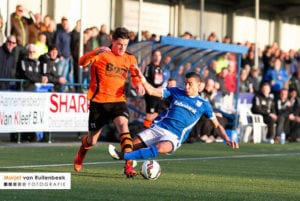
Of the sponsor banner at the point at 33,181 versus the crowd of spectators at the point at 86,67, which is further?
the crowd of spectators at the point at 86,67

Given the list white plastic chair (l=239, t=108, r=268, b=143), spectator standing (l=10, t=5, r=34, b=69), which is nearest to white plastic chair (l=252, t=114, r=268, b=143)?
white plastic chair (l=239, t=108, r=268, b=143)

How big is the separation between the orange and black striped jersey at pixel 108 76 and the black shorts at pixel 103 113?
7 centimetres

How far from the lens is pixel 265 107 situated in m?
25.4

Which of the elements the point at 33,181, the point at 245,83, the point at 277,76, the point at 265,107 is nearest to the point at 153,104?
the point at 265,107

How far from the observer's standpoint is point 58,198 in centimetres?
931

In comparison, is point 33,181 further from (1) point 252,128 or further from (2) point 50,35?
(1) point 252,128

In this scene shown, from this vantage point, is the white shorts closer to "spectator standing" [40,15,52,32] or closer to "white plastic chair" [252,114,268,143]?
"spectator standing" [40,15,52,32]

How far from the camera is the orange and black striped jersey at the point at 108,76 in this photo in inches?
491

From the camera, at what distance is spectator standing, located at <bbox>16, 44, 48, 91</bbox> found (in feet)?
64.5

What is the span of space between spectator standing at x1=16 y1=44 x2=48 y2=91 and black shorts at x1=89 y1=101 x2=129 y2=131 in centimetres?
746

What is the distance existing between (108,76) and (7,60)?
25.7ft

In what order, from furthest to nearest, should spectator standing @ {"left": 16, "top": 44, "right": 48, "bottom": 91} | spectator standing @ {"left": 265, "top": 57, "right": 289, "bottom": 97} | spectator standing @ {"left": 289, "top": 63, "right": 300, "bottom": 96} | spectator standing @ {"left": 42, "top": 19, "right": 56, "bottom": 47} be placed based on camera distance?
spectator standing @ {"left": 289, "top": 63, "right": 300, "bottom": 96}, spectator standing @ {"left": 265, "top": 57, "right": 289, "bottom": 97}, spectator standing @ {"left": 42, "top": 19, "right": 56, "bottom": 47}, spectator standing @ {"left": 16, "top": 44, "right": 48, "bottom": 91}

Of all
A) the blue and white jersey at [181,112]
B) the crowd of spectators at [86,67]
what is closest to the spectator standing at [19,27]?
the crowd of spectators at [86,67]

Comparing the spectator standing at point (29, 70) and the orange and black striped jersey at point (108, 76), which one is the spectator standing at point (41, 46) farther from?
the orange and black striped jersey at point (108, 76)
